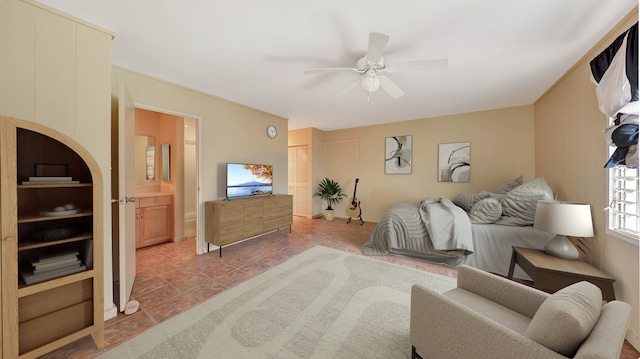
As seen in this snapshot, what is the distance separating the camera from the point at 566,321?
2.52 feet

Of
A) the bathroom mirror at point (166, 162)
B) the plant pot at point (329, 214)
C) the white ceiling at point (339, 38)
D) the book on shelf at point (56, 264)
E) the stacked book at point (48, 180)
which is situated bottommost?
the plant pot at point (329, 214)

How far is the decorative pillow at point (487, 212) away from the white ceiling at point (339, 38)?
5.23 ft

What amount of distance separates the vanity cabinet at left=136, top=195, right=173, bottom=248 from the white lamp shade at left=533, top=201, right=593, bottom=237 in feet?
15.9

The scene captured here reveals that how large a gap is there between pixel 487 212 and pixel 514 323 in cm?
199

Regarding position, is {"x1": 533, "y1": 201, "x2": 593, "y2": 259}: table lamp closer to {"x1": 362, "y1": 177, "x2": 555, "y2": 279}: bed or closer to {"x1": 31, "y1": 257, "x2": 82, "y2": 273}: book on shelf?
{"x1": 362, "y1": 177, "x2": 555, "y2": 279}: bed

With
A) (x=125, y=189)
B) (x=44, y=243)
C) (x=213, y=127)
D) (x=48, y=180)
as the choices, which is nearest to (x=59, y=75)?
(x=48, y=180)

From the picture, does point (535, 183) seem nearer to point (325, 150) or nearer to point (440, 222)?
point (440, 222)

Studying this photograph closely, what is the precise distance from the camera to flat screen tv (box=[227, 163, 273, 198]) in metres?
3.37

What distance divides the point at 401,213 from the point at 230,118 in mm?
3125

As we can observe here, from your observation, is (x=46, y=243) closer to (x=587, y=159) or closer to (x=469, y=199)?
(x=587, y=159)

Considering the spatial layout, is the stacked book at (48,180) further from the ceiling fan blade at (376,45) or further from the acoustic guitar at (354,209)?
the acoustic guitar at (354,209)

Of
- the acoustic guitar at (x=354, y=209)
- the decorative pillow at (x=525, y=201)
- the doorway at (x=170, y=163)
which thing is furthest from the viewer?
the acoustic guitar at (x=354, y=209)

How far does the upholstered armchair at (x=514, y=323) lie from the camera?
29.9 inches

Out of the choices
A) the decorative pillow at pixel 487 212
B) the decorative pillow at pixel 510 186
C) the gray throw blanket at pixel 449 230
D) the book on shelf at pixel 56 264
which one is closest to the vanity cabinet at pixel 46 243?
the book on shelf at pixel 56 264
